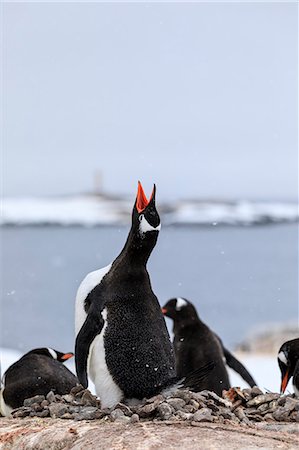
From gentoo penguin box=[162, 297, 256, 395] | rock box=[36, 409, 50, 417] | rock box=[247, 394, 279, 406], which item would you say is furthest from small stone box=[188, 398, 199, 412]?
gentoo penguin box=[162, 297, 256, 395]

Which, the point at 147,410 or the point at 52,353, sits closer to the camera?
the point at 147,410

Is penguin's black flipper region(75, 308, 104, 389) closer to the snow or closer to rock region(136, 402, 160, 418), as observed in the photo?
rock region(136, 402, 160, 418)

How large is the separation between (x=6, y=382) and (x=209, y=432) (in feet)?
3.67

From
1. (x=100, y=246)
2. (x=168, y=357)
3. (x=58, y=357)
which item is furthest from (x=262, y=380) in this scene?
(x=168, y=357)

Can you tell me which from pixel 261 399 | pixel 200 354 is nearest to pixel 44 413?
pixel 261 399

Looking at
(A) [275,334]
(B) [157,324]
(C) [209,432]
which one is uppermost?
(B) [157,324]

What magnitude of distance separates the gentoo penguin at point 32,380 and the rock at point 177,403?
0.67 m

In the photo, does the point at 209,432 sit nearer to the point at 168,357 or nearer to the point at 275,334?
the point at 168,357

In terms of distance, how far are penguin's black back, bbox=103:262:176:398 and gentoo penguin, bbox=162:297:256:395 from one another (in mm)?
932

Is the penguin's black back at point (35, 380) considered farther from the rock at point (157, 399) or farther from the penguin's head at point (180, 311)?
the penguin's head at point (180, 311)

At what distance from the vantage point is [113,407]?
264 cm

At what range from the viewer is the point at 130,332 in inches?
107

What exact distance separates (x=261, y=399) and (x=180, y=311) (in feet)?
3.90

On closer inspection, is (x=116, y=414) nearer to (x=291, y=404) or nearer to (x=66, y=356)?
(x=291, y=404)
